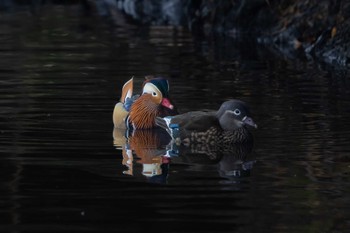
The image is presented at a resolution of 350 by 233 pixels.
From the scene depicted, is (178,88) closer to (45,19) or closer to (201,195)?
(201,195)

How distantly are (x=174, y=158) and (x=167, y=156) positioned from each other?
→ 18cm

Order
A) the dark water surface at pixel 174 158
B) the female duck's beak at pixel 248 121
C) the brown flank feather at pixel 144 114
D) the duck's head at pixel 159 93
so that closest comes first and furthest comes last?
1. the dark water surface at pixel 174 158
2. the female duck's beak at pixel 248 121
3. the brown flank feather at pixel 144 114
4. the duck's head at pixel 159 93

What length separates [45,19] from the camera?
133ft

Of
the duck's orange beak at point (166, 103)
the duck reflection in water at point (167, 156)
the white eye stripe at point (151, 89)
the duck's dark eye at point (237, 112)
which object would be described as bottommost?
the duck reflection in water at point (167, 156)

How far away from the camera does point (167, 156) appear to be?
Answer: 45.1 ft

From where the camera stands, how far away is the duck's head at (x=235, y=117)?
14641 millimetres

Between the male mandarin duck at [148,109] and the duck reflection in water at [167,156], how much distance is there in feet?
0.96

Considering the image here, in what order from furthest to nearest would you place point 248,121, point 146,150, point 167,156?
1. point 248,121
2. point 146,150
3. point 167,156

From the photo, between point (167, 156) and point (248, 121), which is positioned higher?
Answer: point (248, 121)

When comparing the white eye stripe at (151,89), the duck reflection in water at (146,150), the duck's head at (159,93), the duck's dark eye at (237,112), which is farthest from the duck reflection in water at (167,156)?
the white eye stripe at (151,89)

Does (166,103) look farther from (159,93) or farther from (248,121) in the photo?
(248,121)

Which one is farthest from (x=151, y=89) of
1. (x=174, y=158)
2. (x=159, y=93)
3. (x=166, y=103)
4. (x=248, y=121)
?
(x=174, y=158)

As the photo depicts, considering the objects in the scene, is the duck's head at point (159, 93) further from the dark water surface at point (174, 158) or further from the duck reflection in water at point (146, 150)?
the dark water surface at point (174, 158)

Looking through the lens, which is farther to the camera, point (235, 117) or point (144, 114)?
point (144, 114)
